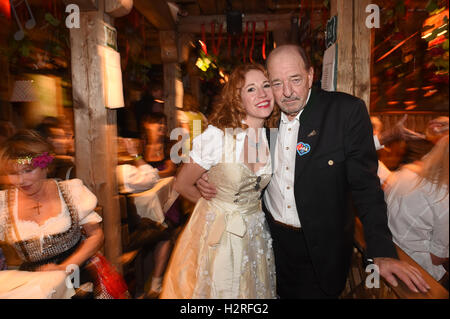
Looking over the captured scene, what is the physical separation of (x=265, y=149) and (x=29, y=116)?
12.7 feet

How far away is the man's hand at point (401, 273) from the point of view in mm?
1191

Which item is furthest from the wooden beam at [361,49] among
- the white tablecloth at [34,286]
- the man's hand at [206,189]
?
the white tablecloth at [34,286]

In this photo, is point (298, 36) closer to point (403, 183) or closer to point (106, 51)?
point (106, 51)

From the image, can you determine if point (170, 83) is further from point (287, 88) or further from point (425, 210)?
point (425, 210)

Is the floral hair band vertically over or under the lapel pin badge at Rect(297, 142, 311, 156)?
under

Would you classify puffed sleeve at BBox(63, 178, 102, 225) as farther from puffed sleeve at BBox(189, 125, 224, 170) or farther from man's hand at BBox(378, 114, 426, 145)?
man's hand at BBox(378, 114, 426, 145)

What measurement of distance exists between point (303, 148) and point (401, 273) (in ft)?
2.58

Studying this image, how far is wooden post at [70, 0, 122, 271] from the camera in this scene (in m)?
2.48

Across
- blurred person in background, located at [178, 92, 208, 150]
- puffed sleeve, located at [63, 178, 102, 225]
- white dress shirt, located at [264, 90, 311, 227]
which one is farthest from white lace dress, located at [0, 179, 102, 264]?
blurred person in background, located at [178, 92, 208, 150]

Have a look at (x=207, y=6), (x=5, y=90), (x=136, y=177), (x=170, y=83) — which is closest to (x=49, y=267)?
(x=136, y=177)

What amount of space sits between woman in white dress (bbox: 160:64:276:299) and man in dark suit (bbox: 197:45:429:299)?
0.12 meters

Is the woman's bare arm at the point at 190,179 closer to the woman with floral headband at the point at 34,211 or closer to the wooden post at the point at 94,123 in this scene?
the woman with floral headband at the point at 34,211

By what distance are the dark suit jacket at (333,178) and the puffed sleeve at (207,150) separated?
21.1 inches

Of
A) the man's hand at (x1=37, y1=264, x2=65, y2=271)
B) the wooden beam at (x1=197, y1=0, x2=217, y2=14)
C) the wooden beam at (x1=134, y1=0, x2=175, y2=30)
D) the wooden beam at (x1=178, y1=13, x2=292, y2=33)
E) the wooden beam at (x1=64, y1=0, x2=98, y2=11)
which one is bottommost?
the man's hand at (x1=37, y1=264, x2=65, y2=271)
